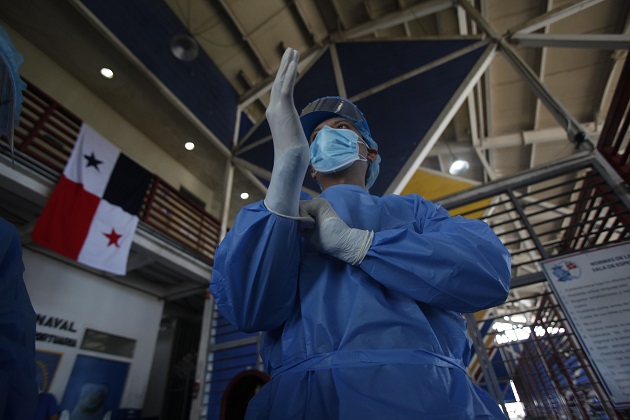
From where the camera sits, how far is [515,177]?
126 inches

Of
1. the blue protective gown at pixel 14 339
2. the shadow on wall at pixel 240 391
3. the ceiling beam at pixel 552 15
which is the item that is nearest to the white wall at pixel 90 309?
the shadow on wall at pixel 240 391

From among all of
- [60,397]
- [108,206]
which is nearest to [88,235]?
[108,206]

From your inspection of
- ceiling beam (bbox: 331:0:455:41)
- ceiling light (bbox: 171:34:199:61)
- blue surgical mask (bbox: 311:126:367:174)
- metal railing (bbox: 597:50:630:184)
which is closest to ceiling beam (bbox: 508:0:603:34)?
ceiling beam (bbox: 331:0:455:41)

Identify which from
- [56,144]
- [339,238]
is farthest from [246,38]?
[339,238]

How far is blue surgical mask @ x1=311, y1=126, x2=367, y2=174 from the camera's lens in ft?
4.22

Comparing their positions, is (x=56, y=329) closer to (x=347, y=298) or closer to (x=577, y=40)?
(x=347, y=298)

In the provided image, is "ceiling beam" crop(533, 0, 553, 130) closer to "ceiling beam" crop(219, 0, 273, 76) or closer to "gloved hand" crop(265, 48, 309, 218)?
"ceiling beam" crop(219, 0, 273, 76)

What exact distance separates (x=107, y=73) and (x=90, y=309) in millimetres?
4911

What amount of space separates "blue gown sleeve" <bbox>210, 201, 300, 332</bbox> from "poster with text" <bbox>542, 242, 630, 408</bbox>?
2286 millimetres

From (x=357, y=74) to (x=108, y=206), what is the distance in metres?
4.40

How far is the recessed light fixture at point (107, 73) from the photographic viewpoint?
6.86 m

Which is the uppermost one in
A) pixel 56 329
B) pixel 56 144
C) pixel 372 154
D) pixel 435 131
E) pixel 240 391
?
pixel 56 144

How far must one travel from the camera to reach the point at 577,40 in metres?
3.99

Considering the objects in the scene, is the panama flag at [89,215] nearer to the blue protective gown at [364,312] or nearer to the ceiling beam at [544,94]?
the blue protective gown at [364,312]
